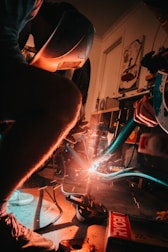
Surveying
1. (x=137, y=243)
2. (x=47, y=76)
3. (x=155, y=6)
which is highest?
(x=155, y=6)

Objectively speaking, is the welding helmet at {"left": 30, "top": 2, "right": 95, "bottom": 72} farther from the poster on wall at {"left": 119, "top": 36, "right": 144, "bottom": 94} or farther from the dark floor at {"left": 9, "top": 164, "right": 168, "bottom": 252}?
the poster on wall at {"left": 119, "top": 36, "right": 144, "bottom": 94}

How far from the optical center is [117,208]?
1506mm

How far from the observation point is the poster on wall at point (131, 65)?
3164mm

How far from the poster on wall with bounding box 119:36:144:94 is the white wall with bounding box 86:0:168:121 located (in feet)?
0.30

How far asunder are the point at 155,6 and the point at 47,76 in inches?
35.6

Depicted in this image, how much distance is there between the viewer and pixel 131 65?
340 cm

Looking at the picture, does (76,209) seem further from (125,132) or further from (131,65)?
(131,65)

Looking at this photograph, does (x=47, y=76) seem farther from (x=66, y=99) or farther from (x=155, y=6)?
(x=155, y=6)

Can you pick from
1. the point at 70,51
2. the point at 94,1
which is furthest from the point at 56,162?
the point at 94,1

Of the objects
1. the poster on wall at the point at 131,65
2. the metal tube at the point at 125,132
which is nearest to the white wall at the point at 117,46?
the poster on wall at the point at 131,65

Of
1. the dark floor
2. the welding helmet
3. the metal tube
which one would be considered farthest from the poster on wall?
the welding helmet

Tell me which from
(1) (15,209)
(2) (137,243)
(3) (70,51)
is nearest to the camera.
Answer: (2) (137,243)

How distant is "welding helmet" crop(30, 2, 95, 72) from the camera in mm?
760

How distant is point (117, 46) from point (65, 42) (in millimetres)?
3915
